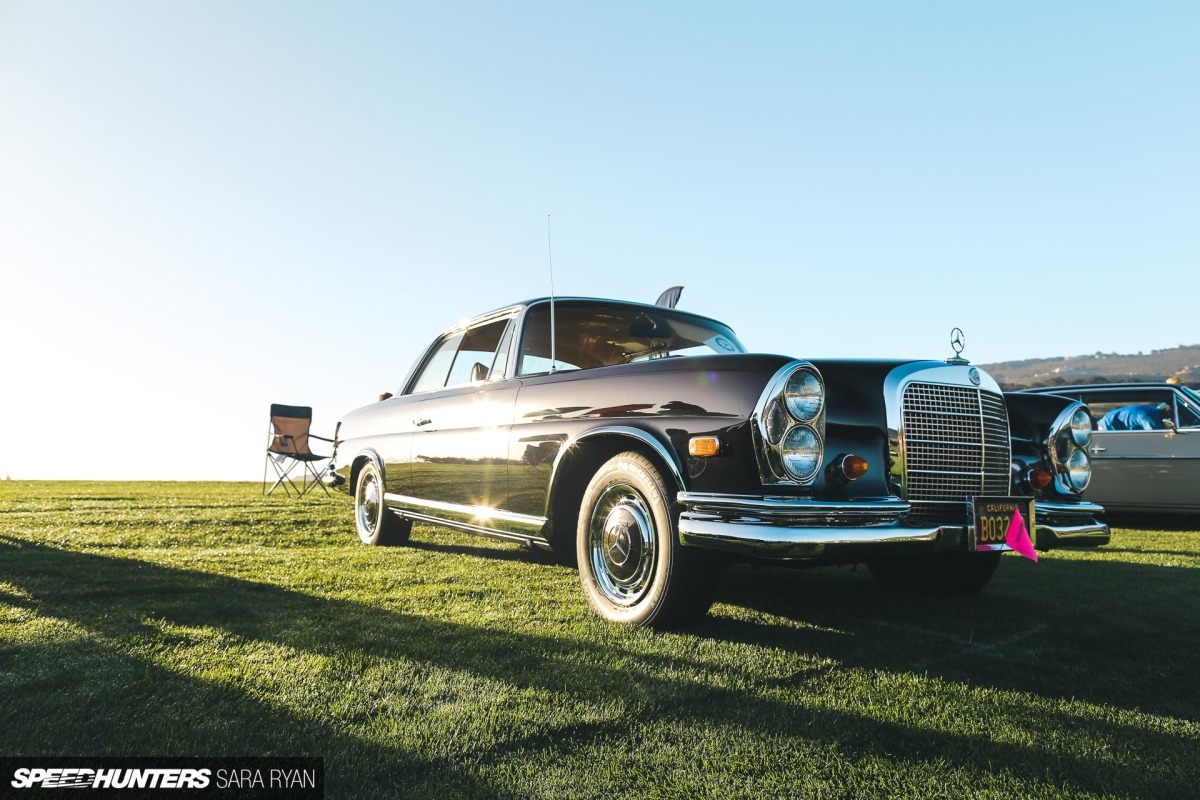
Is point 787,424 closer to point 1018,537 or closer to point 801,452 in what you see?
point 801,452

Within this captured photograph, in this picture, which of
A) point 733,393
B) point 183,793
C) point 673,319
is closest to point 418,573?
point 673,319

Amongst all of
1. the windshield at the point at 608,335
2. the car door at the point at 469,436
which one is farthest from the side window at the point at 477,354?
the windshield at the point at 608,335

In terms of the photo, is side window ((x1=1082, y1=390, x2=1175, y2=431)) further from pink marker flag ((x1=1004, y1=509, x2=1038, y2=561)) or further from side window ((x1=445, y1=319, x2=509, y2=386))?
side window ((x1=445, y1=319, x2=509, y2=386))

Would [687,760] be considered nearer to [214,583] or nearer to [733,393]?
[733,393]

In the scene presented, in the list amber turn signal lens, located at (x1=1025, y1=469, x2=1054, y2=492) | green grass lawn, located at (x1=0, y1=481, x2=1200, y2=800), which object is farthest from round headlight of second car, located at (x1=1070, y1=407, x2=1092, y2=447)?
green grass lawn, located at (x1=0, y1=481, x2=1200, y2=800)

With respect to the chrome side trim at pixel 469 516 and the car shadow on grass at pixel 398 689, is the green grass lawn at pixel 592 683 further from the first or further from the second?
the chrome side trim at pixel 469 516

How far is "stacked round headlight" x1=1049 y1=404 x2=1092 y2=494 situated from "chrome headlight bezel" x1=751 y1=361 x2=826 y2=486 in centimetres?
185

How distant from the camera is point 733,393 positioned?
9.57ft

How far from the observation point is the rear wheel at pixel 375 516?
5.77m

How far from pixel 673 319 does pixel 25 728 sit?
11.7 feet

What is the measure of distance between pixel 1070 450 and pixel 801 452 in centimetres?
205

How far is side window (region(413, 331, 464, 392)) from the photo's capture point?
5410 mm

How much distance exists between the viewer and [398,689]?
2.29 m

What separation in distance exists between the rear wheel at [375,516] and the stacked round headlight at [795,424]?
145 inches
